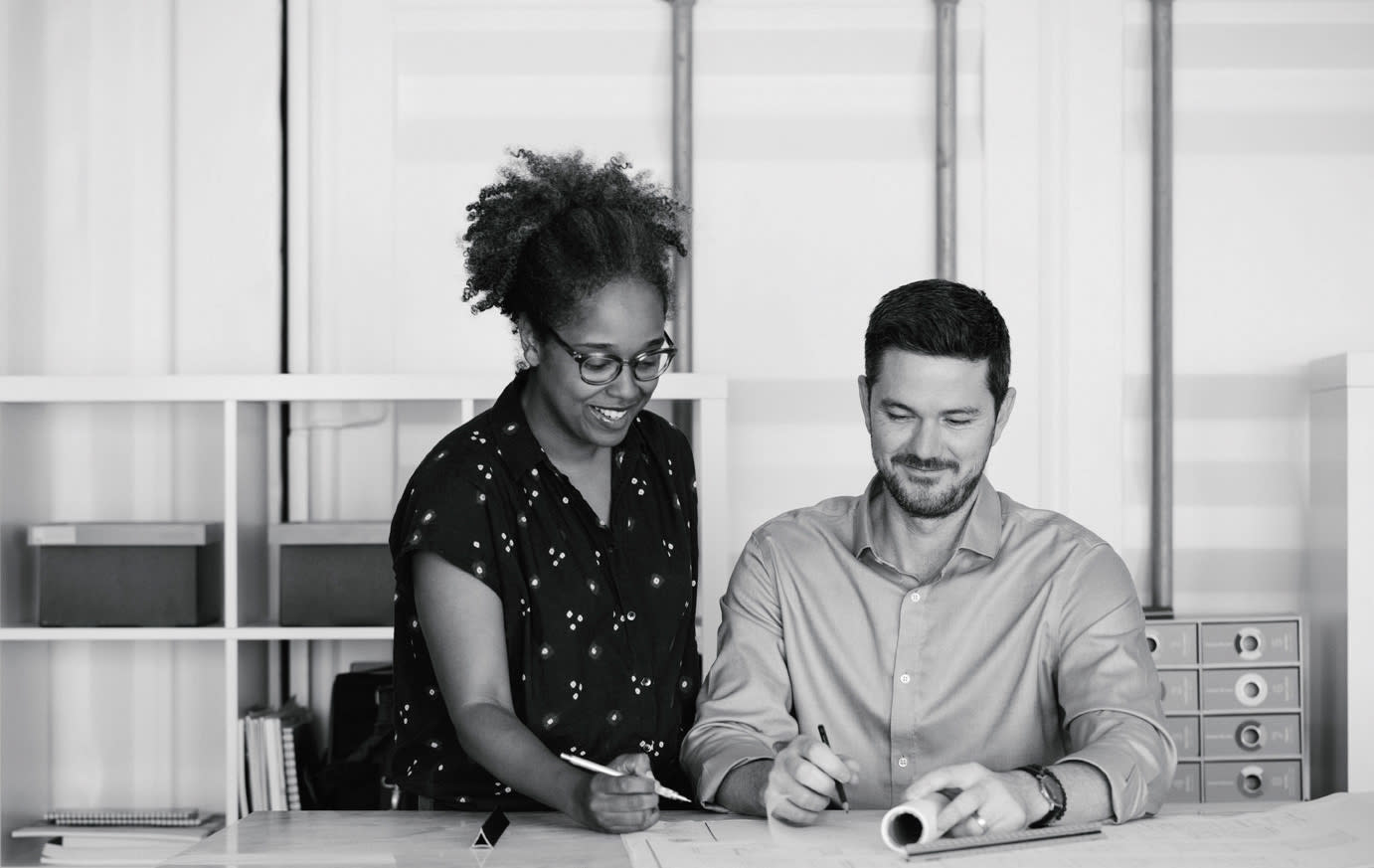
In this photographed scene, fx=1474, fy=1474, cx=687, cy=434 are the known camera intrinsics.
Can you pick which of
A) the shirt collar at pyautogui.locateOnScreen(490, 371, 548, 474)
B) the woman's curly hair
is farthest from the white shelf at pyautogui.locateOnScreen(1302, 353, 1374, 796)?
the shirt collar at pyautogui.locateOnScreen(490, 371, 548, 474)

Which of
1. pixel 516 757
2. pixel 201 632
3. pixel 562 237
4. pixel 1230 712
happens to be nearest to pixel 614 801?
pixel 516 757

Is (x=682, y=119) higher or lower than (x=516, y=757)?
higher

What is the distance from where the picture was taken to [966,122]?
3443 millimetres

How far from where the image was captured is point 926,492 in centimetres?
196

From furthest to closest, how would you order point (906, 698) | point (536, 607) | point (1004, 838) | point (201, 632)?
point (201, 632), point (906, 698), point (536, 607), point (1004, 838)

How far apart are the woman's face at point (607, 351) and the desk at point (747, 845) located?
1.61 ft

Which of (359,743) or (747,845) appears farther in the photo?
(359,743)

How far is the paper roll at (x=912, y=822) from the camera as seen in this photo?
5.04 feet

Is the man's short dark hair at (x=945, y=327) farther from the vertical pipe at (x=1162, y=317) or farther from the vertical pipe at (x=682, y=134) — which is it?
the vertical pipe at (x=1162, y=317)

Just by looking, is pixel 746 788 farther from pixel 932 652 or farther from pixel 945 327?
pixel 945 327

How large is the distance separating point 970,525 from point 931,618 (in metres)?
0.14

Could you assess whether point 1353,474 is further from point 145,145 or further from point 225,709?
point 145,145

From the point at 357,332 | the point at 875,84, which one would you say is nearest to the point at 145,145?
the point at 357,332

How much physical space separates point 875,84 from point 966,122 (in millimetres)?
229
